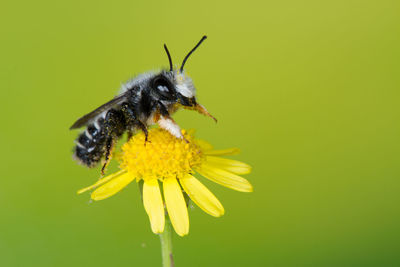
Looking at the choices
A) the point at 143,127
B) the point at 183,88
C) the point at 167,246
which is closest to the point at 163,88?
the point at 183,88

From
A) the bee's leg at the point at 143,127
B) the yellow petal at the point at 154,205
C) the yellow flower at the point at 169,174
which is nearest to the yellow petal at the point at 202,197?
the yellow flower at the point at 169,174

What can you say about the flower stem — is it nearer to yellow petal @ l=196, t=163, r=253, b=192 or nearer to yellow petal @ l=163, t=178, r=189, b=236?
yellow petal @ l=163, t=178, r=189, b=236

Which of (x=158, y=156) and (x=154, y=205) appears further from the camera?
(x=158, y=156)

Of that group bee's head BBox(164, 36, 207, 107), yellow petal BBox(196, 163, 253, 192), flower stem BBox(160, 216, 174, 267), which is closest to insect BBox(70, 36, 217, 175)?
bee's head BBox(164, 36, 207, 107)

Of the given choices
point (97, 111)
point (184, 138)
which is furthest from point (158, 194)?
point (97, 111)

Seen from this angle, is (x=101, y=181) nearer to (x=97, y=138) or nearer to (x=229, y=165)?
(x=97, y=138)
